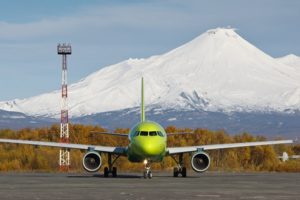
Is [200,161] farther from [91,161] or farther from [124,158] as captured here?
[124,158]

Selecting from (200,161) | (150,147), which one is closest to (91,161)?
(150,147)

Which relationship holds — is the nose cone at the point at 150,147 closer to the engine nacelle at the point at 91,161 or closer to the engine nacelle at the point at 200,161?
the engine nacelle at the point at 200,161

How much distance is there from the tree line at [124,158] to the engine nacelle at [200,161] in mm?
11057

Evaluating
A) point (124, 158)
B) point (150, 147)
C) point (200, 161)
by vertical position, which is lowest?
point (200, 161)

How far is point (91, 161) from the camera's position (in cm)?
5906

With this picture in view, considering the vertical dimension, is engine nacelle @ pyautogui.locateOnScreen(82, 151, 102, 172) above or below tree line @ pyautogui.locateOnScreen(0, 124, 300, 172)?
below

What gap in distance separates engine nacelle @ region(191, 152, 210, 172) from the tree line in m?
11.1

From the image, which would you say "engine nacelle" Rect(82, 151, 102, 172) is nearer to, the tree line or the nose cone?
the nose cone

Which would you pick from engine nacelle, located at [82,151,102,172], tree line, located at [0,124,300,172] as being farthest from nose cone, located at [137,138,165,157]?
tree line, located at [0,124,300,172]

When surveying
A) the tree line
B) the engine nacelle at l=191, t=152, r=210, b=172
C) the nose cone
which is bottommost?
the engine nacelle at l=191, t=152, r=210, b=172

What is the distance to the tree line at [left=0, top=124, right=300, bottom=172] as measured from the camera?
287 feet

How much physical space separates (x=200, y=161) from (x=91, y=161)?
695 cm

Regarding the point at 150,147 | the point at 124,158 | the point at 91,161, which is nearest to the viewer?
the point at 150,147

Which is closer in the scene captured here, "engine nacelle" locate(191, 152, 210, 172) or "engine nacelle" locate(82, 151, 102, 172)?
"engine nacelle" locate(82, 151, 102, 172)
